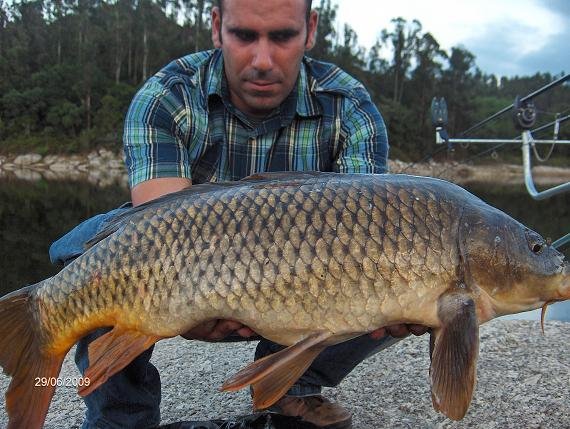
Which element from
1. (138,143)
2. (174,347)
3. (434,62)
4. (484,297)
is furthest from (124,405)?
(434,62)

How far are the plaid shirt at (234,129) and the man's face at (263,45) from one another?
0.12m

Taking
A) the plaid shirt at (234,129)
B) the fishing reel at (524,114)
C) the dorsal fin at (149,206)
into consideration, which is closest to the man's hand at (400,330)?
the dorsal fin at (149,206)

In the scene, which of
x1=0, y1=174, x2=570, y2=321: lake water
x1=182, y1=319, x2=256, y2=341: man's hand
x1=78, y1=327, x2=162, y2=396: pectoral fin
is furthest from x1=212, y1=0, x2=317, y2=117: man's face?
x1=0, y1=174, x2=570, y2=321: lake water

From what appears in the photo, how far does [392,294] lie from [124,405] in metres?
0.97

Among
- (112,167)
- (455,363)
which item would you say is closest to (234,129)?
(455,363)

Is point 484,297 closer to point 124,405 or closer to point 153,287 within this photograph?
point 153,287

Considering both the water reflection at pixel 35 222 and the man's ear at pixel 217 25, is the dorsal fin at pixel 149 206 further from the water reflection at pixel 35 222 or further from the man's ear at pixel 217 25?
the water reflection at pixel 35 222

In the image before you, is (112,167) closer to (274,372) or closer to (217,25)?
(217,25)

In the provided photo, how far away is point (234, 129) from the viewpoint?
8.04ft

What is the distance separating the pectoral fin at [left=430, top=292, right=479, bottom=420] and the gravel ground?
37.5 inches

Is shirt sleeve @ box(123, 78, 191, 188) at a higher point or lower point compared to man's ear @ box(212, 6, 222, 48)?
lower

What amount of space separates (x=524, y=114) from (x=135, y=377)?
4817 mm

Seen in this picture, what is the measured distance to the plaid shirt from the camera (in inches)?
91.2

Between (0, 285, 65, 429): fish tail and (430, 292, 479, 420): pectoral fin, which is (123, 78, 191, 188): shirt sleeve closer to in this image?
(0, 285, 65, 429): fish tail
